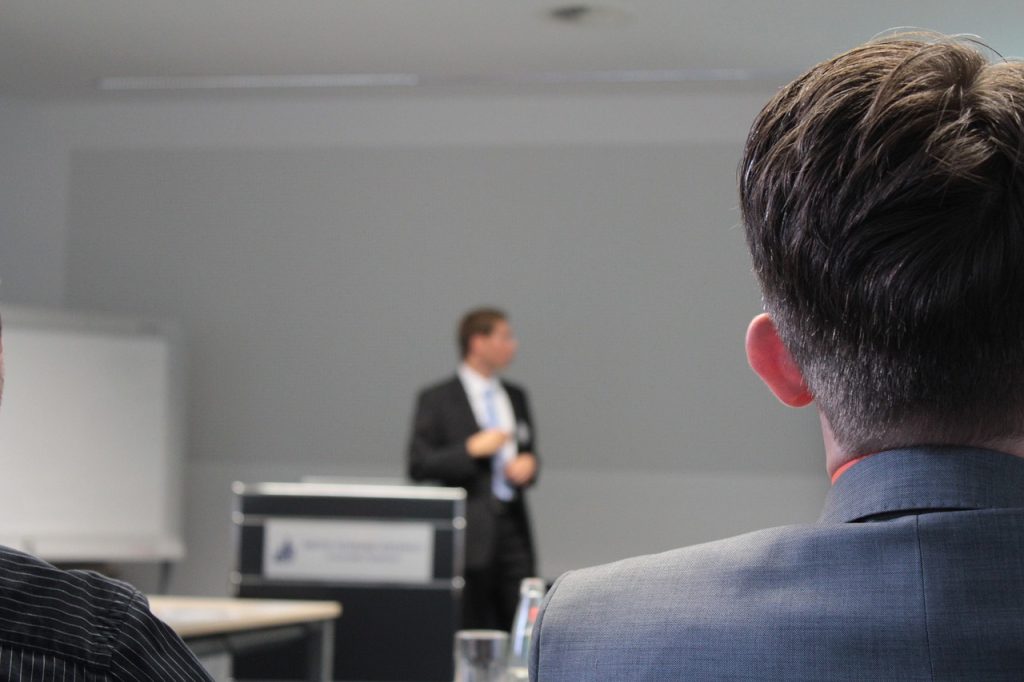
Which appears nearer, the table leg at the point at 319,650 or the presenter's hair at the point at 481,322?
the table leg at the point at 319,650

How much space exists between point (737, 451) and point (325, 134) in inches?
123

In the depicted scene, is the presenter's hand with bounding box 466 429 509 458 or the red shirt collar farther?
the presenter's hand with bounding box 466 429 509 458

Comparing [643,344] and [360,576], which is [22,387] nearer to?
[360,576]

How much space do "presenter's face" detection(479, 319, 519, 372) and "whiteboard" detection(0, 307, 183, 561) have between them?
7.03 feet

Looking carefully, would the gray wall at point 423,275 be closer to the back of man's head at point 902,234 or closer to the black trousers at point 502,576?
the black trousers at point 502,576

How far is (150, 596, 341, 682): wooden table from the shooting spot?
281 centimetres

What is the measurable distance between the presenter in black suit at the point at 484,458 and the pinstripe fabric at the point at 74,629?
490cm

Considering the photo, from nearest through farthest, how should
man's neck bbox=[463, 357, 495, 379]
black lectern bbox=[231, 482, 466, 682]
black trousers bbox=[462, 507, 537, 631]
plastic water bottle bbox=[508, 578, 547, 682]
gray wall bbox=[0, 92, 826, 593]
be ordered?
plastic water bottle bbox=[508, 578, 547, 682]
black lectern bbox=[231, 482, 466, 682]
black trousers bbox=[462, 507, 537, 631]
man's neck bbox=[463, 357, 495, 379]
gray wall bbox=[0, 92, 826, 593]

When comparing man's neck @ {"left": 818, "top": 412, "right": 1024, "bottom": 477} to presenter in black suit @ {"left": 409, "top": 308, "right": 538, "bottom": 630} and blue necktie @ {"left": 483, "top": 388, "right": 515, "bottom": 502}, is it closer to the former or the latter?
presenter in black suit @ {"left": 409, "top": 308, "right": 538, "bottom": 630}

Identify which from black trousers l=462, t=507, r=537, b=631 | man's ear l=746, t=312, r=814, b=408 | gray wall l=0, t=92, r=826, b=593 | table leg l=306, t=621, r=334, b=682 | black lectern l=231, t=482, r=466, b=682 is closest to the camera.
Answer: man's ear l=746, t=312, r=814, b=408

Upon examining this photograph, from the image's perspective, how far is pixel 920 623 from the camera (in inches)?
26.7

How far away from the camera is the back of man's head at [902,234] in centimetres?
69

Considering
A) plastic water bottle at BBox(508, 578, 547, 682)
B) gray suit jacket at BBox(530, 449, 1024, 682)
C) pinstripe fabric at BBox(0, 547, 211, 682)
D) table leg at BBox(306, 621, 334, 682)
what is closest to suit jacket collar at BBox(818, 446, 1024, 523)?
gray suit jacket at BBox(530, 449, 1024, 682)

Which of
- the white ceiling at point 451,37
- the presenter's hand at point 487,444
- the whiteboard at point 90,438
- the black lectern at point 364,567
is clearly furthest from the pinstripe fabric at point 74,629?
the whiteboard at point 90,438
